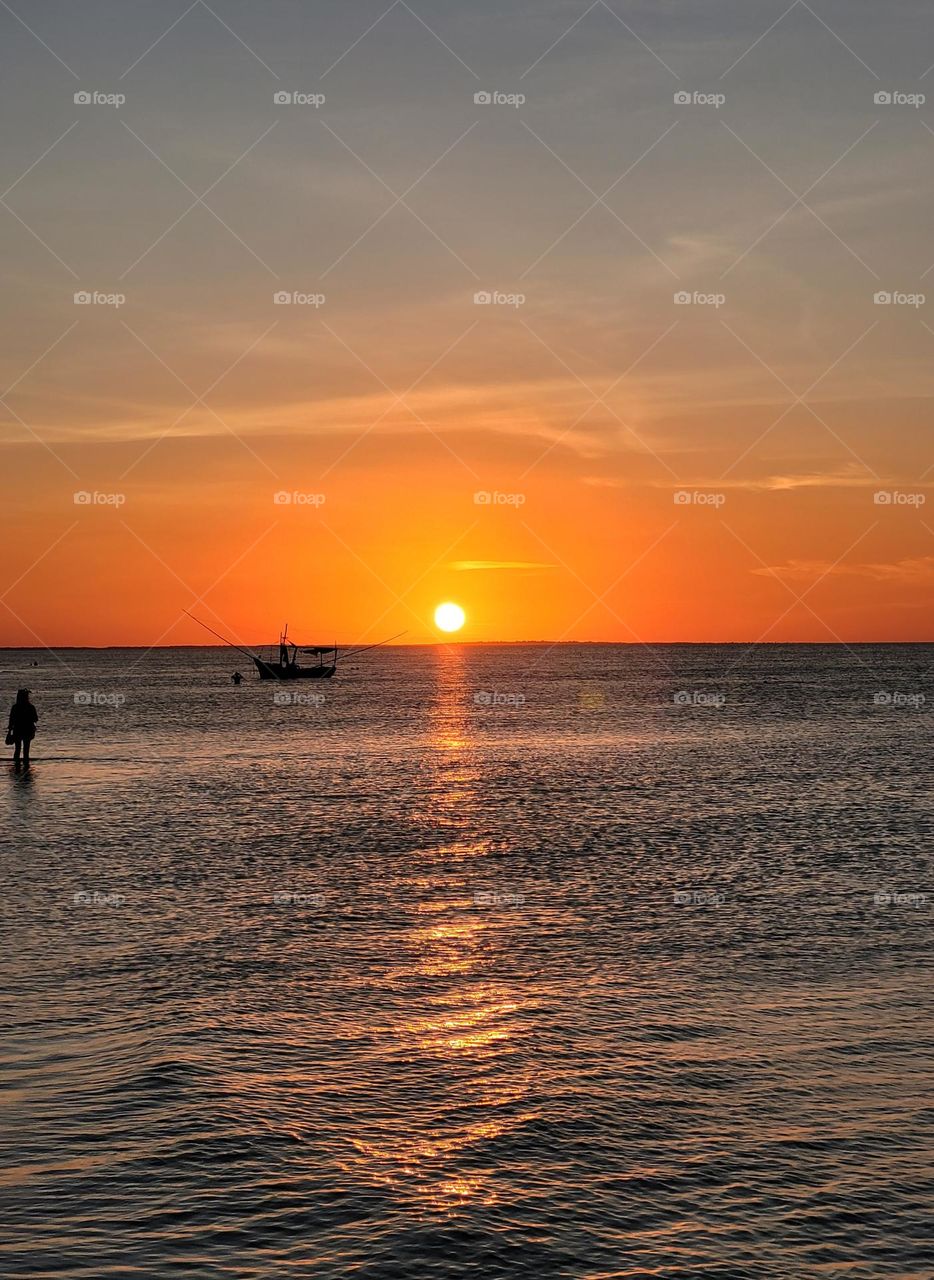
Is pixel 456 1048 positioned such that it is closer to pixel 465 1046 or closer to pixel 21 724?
pixel 465 1046

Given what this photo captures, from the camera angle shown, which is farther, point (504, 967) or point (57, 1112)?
point (504, 967)

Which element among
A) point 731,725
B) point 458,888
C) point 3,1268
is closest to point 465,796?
point 458,888

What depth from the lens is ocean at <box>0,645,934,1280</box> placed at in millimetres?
9695

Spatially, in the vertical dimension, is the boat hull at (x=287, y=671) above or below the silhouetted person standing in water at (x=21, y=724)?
above

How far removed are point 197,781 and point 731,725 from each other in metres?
51.7

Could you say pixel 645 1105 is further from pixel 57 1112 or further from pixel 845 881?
pixel 845 881

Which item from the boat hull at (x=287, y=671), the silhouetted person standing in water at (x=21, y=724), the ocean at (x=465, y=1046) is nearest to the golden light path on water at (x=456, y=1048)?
the ocean at (x=465, y=1046)

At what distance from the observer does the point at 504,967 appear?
18125mm

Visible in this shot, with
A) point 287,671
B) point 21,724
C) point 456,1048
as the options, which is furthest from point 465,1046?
point 287,671

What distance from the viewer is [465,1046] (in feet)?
46.7

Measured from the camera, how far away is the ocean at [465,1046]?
31.8 feet

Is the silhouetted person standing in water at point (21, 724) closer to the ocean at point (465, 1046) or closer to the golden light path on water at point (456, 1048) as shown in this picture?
the ocean at point (465, 1046)

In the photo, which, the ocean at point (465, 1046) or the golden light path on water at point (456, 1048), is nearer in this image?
the ocean at point (465, 1046)

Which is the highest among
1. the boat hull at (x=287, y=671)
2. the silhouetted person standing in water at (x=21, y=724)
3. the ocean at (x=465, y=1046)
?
the boat hull at (x=287, y=671)
